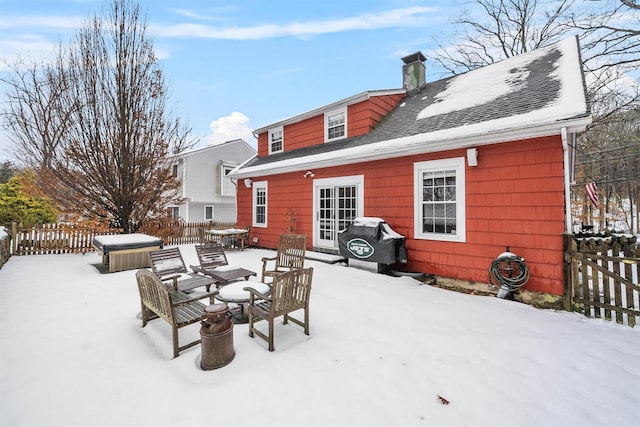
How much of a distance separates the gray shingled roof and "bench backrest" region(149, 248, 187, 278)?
5.31m

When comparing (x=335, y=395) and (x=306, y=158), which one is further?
(x=306, y=158)

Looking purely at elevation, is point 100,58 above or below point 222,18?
below

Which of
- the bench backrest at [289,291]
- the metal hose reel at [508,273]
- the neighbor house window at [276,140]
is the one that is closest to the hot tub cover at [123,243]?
the bench backrest at [289,291]

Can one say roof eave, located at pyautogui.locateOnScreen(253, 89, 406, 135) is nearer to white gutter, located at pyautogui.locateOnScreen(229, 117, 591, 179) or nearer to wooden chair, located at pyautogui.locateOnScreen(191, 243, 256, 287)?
white gutter, located at pyautogui.locateOnScreen(229, 117, 591, 179)

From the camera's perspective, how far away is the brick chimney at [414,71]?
9422 millimetres

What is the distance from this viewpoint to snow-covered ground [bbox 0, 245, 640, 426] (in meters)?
2.04

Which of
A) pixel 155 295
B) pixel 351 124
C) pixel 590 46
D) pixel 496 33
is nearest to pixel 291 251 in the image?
pixel 155 295

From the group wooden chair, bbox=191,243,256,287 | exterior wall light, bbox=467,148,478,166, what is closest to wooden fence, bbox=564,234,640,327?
exterior wall light, bbox=467,148,478,166

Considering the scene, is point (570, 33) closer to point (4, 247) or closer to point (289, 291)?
point (289, 291)

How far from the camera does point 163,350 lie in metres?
2.94

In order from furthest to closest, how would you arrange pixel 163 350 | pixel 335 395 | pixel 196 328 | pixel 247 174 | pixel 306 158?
pixel 247 174
pixel 306 158
pixel 196 328
pixel 163 350
pixel 335 395

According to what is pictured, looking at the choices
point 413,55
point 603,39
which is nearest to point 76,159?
point 413,55

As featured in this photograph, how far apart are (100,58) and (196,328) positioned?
9.34 m

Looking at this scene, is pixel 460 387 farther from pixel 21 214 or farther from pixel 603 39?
pixel 21 214
